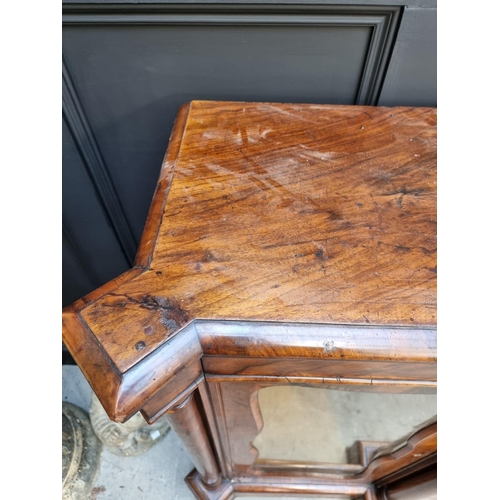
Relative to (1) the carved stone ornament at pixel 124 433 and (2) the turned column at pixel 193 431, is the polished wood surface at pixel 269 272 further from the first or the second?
(1) the carved stone ornament at pixel 124 433

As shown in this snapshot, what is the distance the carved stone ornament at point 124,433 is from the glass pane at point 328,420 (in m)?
0.24

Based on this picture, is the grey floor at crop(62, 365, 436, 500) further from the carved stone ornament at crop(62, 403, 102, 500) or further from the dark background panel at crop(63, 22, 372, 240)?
the dark background panel at crop(63, 22, 372, 240)

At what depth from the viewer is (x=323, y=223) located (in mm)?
424

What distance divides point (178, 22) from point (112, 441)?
825 millimetres

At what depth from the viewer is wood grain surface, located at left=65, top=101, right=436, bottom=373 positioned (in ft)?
1.16

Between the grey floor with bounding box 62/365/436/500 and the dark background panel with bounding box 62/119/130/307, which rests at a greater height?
the dark background panel with bounding box 62/119/130/307

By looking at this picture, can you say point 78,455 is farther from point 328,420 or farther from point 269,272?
point 269,272

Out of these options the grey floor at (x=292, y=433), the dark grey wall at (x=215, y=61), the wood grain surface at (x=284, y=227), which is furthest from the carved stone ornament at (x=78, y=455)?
the wood grain surface at (x=284, y=227)

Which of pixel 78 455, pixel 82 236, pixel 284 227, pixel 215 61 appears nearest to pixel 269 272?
pixel 284 227

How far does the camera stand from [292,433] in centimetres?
91

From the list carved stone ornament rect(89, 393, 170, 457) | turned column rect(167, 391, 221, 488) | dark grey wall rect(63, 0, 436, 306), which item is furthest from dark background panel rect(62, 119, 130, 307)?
turned column rect(167, 391, 221, 488)

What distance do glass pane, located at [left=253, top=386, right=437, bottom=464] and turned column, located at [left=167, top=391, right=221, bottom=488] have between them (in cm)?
22

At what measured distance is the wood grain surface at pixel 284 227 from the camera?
1.16 feet
